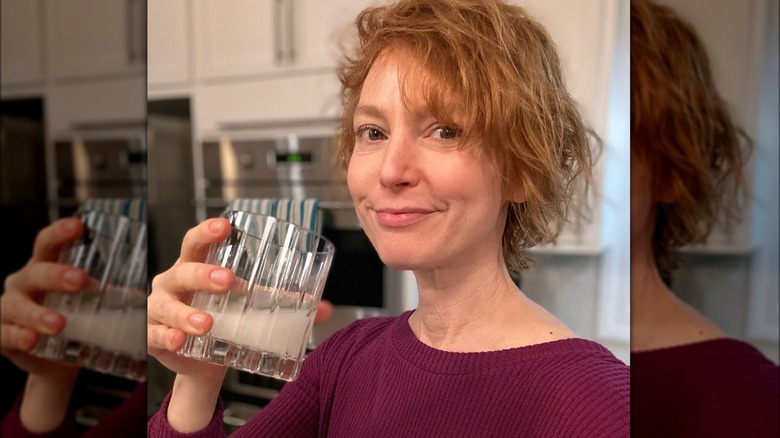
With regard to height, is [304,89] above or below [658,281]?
above

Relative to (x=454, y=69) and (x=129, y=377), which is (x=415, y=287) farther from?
(x=129, y=377)

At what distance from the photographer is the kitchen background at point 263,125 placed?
44 centimetres

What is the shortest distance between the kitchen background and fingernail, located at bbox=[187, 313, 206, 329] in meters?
0.06

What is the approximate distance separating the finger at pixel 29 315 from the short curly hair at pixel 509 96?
338 millimetres

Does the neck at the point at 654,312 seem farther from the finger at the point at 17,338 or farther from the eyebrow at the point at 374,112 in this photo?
the finger at the point at 17,338

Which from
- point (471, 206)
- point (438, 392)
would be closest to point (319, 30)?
point (471, 206)

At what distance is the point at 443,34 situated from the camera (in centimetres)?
43

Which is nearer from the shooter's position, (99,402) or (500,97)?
(500,97)

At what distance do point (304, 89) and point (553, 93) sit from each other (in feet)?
0.69

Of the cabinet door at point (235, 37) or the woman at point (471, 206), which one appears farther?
the cabinet door at point (235, 37)

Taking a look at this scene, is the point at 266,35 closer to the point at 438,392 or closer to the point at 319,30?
the point at 319,30

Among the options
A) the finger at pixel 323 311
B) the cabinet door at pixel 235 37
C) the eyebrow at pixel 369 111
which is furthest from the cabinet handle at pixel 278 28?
the finger at pixel 323 311

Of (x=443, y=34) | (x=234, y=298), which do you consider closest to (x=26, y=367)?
(x=234, y=298)

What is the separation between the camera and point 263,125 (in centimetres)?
54
